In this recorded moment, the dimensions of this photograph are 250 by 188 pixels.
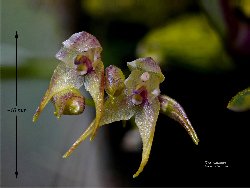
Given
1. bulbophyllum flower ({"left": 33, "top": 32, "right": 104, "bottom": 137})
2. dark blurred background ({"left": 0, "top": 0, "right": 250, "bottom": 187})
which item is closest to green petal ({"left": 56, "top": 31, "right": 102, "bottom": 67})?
bulbophyllum flower ({"left": 33, "top": 32, "right": 104, "bottom": 137})

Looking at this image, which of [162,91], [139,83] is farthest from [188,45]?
[139,83]

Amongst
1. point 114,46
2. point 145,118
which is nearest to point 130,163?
point 114,46

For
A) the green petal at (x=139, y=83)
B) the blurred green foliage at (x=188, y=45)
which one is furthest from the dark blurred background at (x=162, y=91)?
the green petal at (x=139, y=83)

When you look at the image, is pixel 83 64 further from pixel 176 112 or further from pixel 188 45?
pixel 188 45

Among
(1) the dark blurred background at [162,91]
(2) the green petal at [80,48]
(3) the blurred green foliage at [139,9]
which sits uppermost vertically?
(3) the blurred green foliage at [139,9]

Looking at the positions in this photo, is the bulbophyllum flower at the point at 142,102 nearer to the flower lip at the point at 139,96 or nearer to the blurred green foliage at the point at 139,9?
the flower lip at the point at 139,96

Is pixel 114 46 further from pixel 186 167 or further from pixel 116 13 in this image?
pixel 186 167

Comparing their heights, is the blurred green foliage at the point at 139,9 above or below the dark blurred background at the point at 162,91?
above
